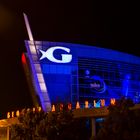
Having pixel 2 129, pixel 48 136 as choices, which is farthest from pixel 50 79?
pixel 48 136

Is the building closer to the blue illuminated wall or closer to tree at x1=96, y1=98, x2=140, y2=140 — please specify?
the blue illuminated wall

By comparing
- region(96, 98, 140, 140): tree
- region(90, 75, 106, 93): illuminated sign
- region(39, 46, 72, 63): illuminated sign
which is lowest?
region(96, 98, 140, 140): tree

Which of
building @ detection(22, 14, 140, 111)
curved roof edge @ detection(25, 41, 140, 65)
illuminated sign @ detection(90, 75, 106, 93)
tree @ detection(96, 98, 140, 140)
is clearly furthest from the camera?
illuminated sign @ detection(90, 75, 106, 93)

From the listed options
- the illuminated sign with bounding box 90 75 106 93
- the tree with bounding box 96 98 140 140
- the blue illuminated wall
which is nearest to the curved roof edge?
the blue illuminated wall

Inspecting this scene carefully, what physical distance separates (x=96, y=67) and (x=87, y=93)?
5.19 metres

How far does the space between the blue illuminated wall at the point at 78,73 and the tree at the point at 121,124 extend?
47.0m

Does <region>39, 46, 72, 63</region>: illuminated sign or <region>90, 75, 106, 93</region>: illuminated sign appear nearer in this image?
<region>39, 46, 72, 63</region>: illuminated sign

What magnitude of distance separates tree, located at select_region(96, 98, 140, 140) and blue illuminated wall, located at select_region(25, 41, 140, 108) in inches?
1852

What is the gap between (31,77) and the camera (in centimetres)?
7638

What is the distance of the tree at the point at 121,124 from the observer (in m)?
25.7

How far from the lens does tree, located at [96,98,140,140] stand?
2566 cm

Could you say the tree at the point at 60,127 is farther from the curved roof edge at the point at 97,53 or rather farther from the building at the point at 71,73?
the curved roof edge at the point at 97,53

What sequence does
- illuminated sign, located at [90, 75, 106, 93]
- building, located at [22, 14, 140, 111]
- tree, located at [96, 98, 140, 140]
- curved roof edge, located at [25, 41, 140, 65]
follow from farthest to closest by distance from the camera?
illuminated sign, located at [90, 75, 106, 93] → curved roof edge, located at [25, 41, 140, 65] → building, located at [22, 14, 140, 111] → tree, located at [96, 98, 140, 140]

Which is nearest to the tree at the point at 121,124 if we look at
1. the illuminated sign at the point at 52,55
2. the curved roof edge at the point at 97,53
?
the illuminated sign at the point at 52,55
